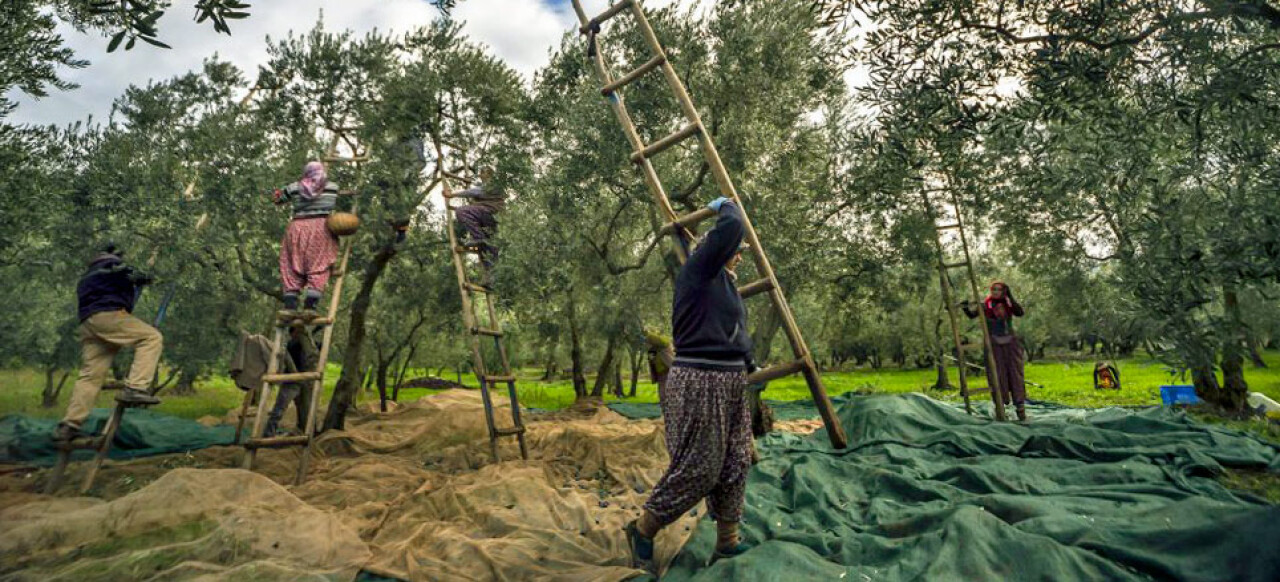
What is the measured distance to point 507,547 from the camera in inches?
208

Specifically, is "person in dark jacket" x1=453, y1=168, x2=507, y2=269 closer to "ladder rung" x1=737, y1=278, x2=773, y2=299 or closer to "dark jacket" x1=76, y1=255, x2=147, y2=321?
"dark jacket" x1=76, y1=255, x2=147, y2=321

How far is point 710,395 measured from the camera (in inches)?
179

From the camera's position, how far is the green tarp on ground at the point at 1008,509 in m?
4.13

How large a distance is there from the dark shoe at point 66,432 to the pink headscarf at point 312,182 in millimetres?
3968

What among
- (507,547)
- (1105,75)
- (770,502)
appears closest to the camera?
(1105,75)

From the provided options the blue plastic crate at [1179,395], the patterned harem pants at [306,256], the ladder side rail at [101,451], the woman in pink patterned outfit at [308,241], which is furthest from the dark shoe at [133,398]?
the blue plastic crate at [1179,395]

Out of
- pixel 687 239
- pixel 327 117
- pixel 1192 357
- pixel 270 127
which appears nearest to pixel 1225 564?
pixel 1192 357

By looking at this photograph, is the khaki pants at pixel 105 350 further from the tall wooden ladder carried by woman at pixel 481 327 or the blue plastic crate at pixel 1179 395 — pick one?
the blue plastic crate at pixel 1179 395

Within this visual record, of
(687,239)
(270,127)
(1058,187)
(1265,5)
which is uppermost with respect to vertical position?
(270,127)

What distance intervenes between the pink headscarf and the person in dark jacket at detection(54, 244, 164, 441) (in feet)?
7.29

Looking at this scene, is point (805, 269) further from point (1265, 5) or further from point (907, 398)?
point (1265, 5)

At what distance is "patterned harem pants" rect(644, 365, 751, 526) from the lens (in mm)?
4531

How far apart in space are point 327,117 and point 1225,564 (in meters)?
12.9

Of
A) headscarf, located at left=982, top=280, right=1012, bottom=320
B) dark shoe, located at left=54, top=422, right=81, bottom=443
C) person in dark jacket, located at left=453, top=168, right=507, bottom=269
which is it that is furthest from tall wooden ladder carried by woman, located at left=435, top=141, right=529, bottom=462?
headscarf, located at left=982, top=280, right=1012, bottom=320
